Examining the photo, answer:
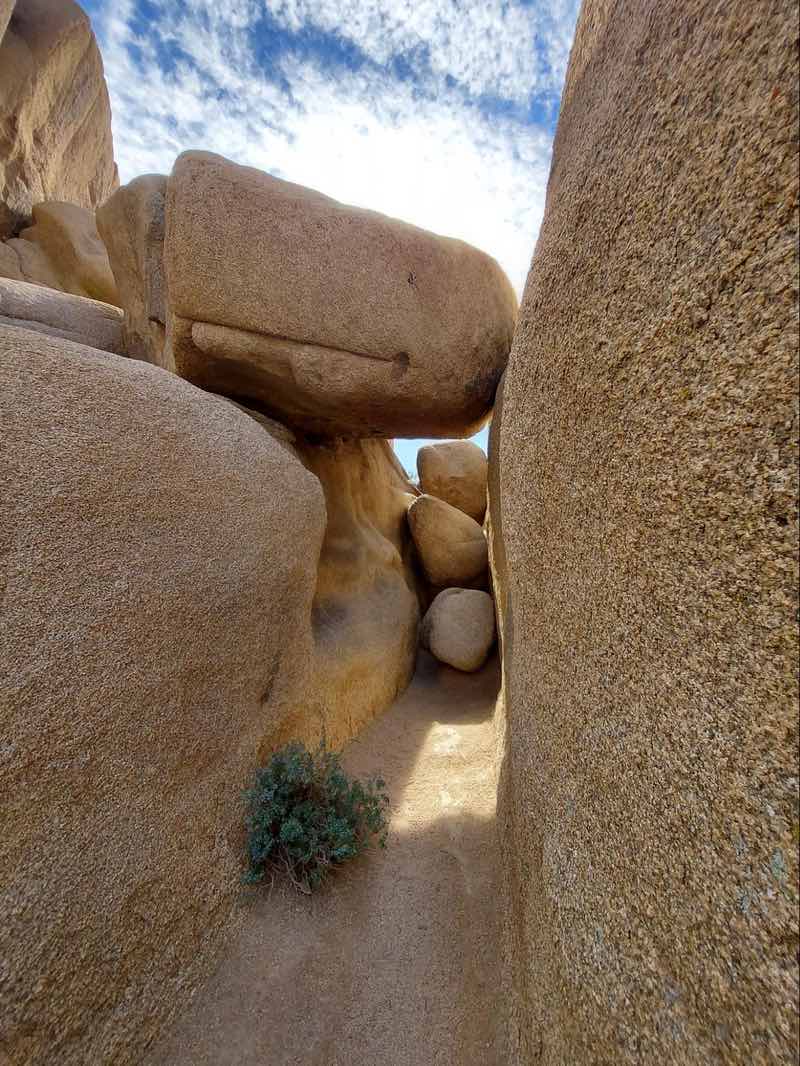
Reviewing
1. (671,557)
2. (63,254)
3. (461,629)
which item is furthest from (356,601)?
(63,254)

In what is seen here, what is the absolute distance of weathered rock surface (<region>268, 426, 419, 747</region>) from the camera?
9.16ft

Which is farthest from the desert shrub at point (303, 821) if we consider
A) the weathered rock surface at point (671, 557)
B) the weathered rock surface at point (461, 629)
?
the weathered rock surface at point (461, 629)

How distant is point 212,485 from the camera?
2062 mm

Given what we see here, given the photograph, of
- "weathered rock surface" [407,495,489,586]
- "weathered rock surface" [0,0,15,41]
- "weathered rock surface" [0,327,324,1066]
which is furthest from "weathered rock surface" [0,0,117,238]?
"weathered rock surface" [0,327,324,1066]

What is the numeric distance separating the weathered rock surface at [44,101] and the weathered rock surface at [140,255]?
16.0 ft

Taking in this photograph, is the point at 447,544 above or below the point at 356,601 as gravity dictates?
above

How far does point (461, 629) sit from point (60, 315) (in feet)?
13.5

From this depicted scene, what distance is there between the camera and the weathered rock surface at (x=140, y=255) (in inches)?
135

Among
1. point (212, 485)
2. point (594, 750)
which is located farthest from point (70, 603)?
point (594, 750)

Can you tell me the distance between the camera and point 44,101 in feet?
23.8

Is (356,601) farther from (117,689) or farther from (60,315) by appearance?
(60,315)

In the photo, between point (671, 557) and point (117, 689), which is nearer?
point (671, 557)

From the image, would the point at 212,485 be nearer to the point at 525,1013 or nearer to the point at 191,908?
the point at 191,908

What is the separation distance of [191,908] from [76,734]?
754 millimetres
